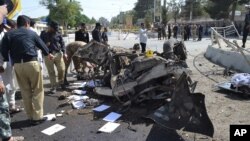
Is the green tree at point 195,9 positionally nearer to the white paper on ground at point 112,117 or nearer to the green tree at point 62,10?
the green tree at point 62,10

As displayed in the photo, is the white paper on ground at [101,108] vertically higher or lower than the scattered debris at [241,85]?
lower

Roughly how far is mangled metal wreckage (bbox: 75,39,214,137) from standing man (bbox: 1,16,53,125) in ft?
6.08

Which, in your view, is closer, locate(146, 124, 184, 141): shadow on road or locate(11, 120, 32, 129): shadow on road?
locate(146, 124, 184, 141): shadow on road

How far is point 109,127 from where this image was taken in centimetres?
585

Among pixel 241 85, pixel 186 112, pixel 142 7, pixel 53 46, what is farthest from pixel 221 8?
pixel 142 7

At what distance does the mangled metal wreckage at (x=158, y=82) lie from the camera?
5.18 metres

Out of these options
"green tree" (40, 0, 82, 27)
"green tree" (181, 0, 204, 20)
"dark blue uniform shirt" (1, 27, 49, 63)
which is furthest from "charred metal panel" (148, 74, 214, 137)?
"green tree" (181, 0, 204, 20)

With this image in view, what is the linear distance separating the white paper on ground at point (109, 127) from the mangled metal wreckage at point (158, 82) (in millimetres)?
657

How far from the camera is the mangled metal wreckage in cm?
518

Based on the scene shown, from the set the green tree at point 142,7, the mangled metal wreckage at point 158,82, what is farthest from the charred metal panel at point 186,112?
the green tree at point 142,7

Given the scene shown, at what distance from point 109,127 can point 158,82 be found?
1.71 meters

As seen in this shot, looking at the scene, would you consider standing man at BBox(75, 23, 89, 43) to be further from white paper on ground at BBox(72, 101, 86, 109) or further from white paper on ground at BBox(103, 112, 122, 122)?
white paper on ground at BBox(103, 112, 122, 122)

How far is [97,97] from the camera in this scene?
8117 mm

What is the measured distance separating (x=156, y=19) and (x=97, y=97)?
6010 cm
